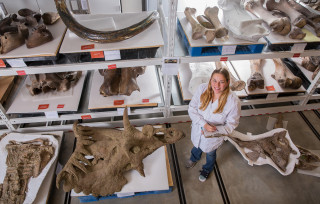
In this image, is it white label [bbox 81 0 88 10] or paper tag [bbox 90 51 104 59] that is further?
white label [bbox 81 0 88 10]

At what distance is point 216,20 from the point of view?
94.2 inches

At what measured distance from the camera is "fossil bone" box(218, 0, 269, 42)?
7.38 ft

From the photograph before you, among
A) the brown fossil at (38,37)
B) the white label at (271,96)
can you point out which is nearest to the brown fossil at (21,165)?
the brown fossil at (38,37)

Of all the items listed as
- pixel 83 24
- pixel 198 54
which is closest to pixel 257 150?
pixel 198 54

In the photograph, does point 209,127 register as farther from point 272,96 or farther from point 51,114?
point 51,114

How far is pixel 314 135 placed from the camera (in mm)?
3105

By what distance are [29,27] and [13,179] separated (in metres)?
1.56

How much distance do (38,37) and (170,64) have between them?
125 cm

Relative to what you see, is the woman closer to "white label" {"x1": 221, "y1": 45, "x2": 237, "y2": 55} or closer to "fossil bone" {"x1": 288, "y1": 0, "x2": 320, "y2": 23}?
"white label" {"x1": 221, "y1": 45, "x2": 237, "y2": 55}

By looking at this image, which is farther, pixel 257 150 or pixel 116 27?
pixel 257 150

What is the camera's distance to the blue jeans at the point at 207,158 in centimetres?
244

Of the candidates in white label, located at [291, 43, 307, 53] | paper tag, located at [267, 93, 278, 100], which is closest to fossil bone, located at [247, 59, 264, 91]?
paper tag, located at [267, 93, 278, 100]

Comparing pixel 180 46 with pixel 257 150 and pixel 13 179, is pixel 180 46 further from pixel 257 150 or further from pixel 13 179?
pixel 13 179

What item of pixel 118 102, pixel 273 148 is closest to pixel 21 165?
pixel 118 102
